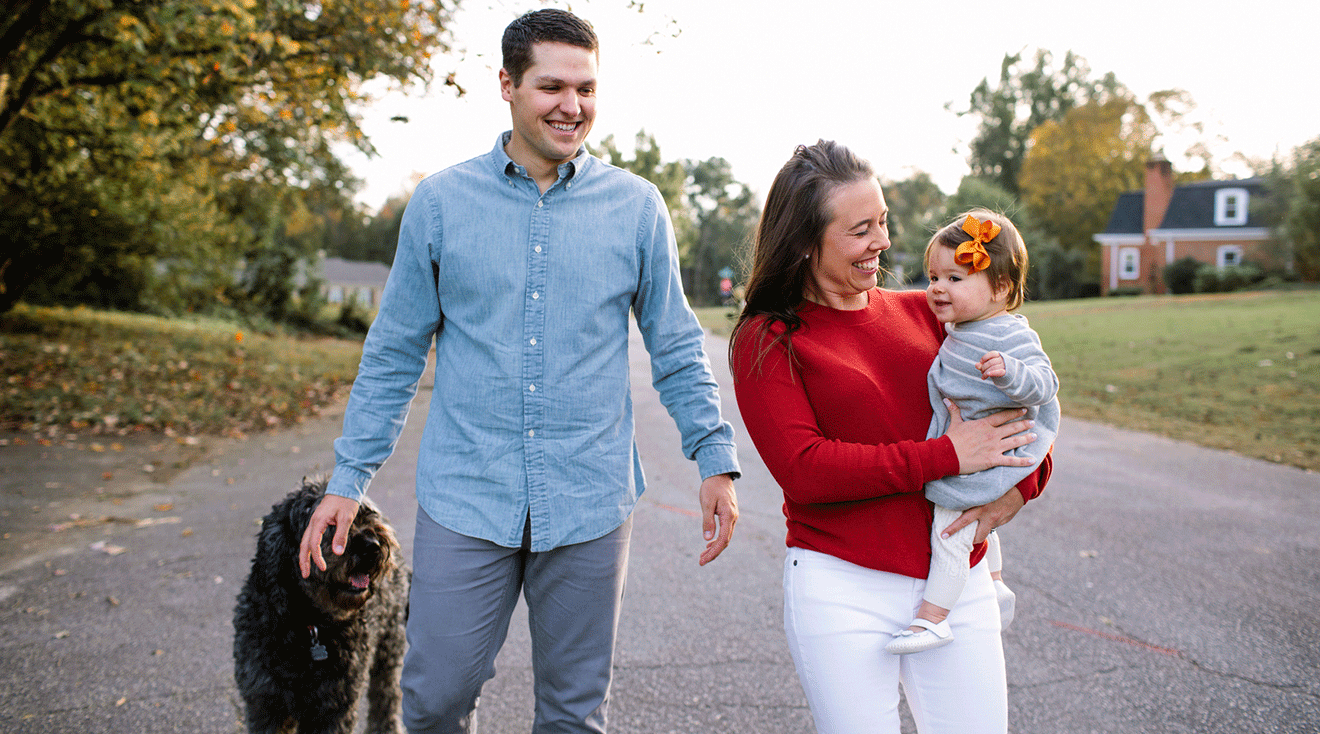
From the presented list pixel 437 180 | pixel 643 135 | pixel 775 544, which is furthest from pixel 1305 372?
pixel 643 135

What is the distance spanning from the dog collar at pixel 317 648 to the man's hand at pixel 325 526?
0.65m

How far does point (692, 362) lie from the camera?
2488mm

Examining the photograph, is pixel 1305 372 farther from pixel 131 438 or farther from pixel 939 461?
pixel 131 438

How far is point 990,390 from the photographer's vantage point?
1956mm

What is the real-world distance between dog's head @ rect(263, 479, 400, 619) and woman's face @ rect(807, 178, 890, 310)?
1.76 m

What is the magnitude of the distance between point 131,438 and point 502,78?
9.13m

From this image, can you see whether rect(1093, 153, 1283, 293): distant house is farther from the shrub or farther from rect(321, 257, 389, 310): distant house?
rect(321, 257, 389, 310): distant house

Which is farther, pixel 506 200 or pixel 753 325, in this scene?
pixel 506 200

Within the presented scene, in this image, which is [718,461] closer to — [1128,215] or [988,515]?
[988,515]

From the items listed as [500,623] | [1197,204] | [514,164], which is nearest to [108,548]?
[500,623]

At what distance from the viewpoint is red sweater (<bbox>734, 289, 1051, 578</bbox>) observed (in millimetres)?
1924

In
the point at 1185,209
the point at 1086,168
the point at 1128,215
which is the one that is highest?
the point at 1086,168

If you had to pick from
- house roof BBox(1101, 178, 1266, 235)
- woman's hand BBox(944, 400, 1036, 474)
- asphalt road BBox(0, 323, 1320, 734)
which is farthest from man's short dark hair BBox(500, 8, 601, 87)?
house roof BBox(1101, 178, 1266, 235)

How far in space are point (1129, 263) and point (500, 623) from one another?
48419mm
